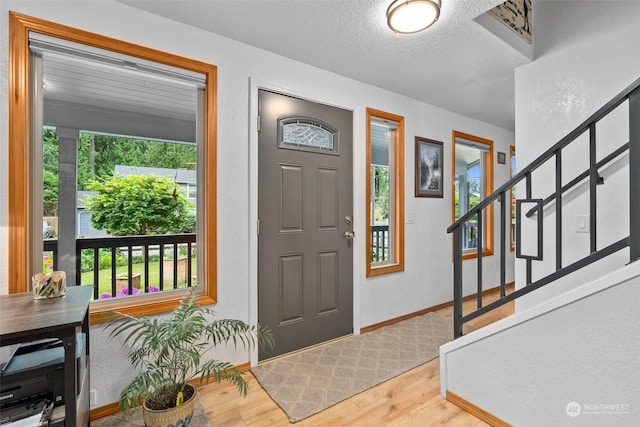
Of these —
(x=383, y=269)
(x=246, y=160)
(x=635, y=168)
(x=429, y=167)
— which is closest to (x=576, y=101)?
(x=635, y=168)

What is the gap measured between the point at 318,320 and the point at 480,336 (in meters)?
1.31

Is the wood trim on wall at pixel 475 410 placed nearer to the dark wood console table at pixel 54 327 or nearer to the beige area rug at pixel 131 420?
the beige area rug at pixel 131 420

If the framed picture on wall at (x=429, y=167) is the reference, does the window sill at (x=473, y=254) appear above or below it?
below

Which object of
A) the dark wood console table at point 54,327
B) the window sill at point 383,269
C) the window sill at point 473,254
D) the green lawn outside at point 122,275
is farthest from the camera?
the window sill at point 473,254

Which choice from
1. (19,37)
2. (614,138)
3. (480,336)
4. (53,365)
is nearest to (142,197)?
(19,37)

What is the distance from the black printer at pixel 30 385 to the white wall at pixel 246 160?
62cm

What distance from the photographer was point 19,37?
1.50m

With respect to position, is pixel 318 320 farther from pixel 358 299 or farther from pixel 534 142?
pixel 534 142

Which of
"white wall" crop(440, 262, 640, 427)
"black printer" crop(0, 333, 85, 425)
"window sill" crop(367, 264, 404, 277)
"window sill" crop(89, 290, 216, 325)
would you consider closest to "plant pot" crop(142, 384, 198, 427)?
"black printer" crop(0, 333, 85, 425)

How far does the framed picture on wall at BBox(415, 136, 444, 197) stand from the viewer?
3.31 meters

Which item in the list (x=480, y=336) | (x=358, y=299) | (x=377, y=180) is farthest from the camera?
(x=377, y=180)

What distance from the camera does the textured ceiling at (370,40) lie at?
1781mm

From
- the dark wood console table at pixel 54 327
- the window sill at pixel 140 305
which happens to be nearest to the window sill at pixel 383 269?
the window sill at pixel 140 305

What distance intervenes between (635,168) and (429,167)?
2.16m
